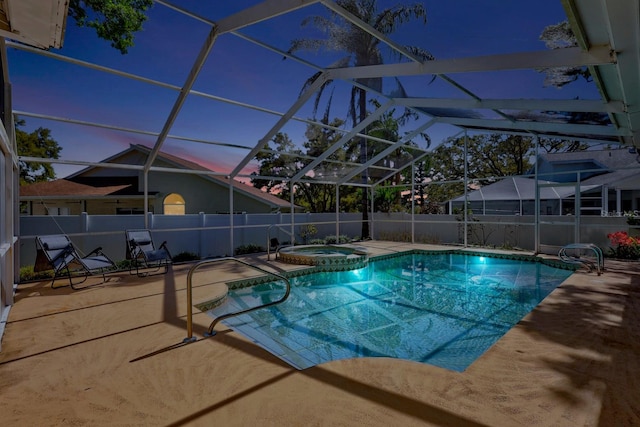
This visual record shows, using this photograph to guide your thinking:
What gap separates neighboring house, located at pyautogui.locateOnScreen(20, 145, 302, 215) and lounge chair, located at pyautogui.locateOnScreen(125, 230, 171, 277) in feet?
12.9

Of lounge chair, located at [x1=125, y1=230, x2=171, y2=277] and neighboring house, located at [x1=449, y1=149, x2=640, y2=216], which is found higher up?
neighboring house, located at [x1=449, y1=149, x2=640, y2=216]

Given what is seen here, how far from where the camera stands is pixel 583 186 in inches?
430

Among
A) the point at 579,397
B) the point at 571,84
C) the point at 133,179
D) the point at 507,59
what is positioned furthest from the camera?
the point at 133,179

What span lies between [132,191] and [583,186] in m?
14.8

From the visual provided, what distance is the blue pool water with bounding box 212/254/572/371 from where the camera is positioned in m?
4.67

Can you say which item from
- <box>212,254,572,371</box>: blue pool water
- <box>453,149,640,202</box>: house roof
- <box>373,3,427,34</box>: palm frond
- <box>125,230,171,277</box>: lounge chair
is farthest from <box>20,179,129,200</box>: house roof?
<box>453,149,640,202</box>: house roof

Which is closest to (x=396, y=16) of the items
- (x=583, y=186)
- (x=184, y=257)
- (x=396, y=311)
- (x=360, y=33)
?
(x=360, y=33)

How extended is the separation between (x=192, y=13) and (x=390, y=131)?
1041 centimetres

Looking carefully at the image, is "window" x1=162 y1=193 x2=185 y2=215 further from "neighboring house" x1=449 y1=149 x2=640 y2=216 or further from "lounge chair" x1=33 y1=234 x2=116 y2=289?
"neighboring house" x1=449 y1=149 x2=640 y2=216

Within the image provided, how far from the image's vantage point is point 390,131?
14.4 meters

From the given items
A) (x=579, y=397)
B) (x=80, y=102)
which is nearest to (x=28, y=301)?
(x=579, y=397)

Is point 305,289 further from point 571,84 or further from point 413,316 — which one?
point 571,84

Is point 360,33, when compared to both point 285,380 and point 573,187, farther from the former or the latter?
point 573,187

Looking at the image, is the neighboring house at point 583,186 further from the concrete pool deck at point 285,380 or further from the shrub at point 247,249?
the shrub at point 247,249
